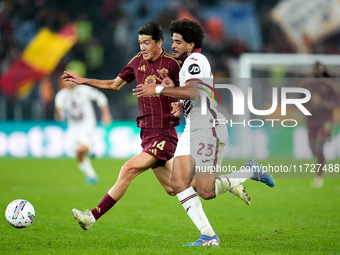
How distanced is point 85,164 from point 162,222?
4.96 metres

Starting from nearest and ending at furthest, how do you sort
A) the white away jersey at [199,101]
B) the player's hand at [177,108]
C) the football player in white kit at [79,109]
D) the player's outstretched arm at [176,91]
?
the player's outstretched arm at [176,91]
the white away jersey at [199,101]
the player's hand at [177,108]
the football player in white kit at [79,109]

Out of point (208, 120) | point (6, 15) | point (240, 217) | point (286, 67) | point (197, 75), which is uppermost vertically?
point (6, 15)

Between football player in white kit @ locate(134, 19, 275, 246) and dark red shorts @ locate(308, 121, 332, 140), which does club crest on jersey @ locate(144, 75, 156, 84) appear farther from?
dark red shorts @ locate(308, 121, 332, 140)

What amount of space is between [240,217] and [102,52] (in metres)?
13.4

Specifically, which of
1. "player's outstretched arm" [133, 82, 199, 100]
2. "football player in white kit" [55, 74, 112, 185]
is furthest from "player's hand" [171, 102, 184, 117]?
"football player in white kit" [55, 74, 112, 185]

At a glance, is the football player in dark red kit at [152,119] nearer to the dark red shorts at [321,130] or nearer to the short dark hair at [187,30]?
the short dark hair at [187,30]

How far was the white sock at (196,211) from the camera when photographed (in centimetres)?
523

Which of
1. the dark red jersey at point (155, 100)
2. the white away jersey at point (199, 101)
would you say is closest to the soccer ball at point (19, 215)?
the dark red jersey at point (155, 100)

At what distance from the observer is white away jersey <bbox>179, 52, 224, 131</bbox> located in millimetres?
5109

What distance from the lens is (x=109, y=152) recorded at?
55.7 ft

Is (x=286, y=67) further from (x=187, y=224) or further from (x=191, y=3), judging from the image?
(x=187, y=224)

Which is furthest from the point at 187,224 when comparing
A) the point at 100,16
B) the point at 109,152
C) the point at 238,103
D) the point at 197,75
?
the point at 100,16

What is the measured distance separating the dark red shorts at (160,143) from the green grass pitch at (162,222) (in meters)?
0.94

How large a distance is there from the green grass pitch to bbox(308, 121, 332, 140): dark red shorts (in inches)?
44.6
